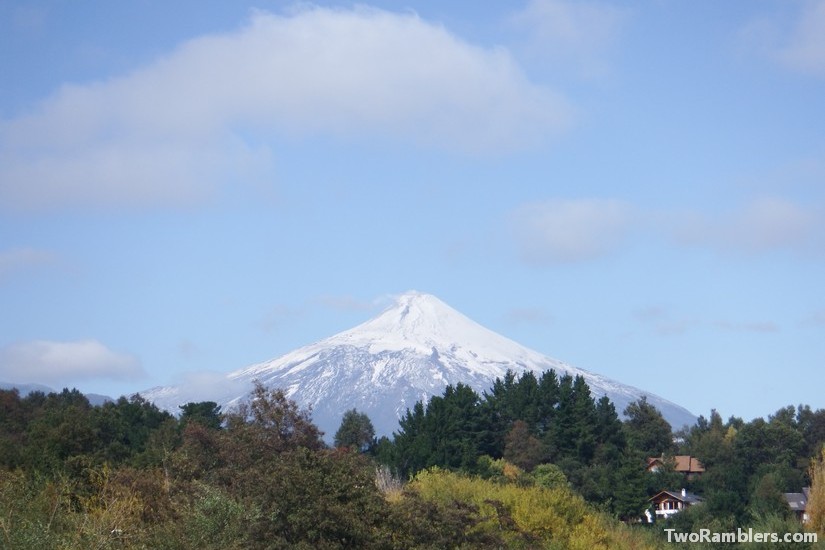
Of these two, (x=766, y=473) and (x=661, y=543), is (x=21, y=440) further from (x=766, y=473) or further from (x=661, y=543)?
(x=766, y=473)

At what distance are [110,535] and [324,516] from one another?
4672mm

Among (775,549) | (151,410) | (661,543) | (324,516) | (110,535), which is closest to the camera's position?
(110,535)

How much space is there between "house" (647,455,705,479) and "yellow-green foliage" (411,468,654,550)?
110ft

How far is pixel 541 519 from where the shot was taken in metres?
23.7

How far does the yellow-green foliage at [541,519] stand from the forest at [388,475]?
5 cm

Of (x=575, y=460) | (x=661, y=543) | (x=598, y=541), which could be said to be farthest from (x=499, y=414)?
(x=598, y=541)

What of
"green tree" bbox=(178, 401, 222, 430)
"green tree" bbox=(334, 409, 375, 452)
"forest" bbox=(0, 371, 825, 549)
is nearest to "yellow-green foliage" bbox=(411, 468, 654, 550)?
"forest" bbox=(0, 371, 825, 549)

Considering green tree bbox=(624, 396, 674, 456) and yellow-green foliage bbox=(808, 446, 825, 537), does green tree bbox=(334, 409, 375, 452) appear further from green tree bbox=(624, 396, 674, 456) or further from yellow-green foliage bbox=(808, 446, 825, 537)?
yellow-green foliage bbox=(808, 446, 825, 537)

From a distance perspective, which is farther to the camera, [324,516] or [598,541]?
[598,541]

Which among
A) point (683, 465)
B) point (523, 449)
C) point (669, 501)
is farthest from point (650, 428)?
point (523, 449)

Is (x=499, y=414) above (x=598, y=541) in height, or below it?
above

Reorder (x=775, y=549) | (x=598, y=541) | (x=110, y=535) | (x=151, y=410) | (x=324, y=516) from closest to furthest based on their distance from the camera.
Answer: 1. (x=110, y=535)
2. (x=324, y=516)
3. (x=775, y=549)
4. (x=598, y=541)
5. (x=151, y=410)

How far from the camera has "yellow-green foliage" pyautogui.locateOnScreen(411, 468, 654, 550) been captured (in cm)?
2220

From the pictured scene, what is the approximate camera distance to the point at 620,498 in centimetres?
4650
